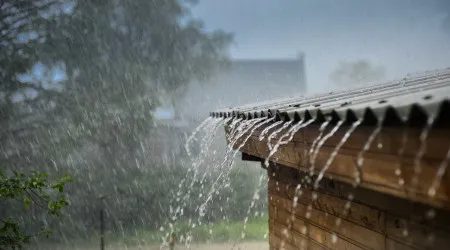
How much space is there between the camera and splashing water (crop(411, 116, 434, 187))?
1.55 metres

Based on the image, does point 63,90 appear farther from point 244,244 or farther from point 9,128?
point 244,244

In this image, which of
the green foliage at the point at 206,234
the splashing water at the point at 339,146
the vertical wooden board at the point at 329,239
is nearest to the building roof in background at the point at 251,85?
the green foliage at the point at 206,234

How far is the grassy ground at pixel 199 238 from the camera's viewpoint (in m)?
15.7

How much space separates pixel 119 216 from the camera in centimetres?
1842

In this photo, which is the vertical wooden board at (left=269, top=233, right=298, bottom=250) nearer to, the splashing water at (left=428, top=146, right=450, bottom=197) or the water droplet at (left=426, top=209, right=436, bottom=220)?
the water droplet at (left=426, top=209, right=436, bottom=220)

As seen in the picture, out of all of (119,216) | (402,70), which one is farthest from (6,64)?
(402,70)

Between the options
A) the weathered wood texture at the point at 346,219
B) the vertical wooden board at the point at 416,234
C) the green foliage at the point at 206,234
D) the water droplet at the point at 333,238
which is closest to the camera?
the vertical wooden board at the point at 416,234

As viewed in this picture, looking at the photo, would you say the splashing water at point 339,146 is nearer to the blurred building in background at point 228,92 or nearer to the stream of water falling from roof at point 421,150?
the stream of water falling from roof at point 421,150

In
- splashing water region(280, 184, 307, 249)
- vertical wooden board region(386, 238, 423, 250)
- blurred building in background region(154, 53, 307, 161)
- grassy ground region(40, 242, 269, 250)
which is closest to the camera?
vertical wooden board region(386, 238, 423, 250)

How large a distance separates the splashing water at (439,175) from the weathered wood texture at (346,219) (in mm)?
350

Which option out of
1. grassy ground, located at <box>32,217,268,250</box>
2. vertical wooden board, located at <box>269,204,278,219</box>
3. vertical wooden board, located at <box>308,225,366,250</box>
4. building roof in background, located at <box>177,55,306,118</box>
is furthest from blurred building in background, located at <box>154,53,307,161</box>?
vertical wooden board, located at <box>308,225,366,250</box>

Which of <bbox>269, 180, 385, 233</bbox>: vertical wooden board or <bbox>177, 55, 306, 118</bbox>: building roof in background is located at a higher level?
<bbox>177, 55, 306, 118</bbox>: building roof in background

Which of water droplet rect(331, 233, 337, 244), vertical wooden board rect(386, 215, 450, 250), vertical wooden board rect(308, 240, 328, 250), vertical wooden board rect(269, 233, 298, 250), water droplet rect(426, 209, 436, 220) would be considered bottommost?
vertical wooden board rect(269, 233, 298, 250)

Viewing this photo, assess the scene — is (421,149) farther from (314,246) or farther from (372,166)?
(314,246)
